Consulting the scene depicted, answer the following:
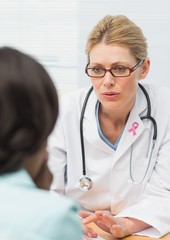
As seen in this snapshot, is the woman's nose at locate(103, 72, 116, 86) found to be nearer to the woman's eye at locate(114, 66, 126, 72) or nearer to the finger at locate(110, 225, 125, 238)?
the woman's eye at locate(114, 66, 126, 72)

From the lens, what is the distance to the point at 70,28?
2252 mm

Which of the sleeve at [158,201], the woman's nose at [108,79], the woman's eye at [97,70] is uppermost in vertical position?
the woman's eye at [97,70]

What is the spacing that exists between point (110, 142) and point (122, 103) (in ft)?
0.48

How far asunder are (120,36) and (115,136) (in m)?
0.34

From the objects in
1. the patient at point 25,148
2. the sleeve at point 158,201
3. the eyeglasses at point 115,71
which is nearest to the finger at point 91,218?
the sleeve at point 158,201

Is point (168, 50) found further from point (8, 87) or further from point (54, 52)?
point (8, 87)

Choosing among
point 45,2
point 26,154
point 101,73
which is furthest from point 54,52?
point 26,154

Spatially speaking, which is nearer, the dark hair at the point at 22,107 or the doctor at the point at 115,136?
the dark hair at the point at 22,107

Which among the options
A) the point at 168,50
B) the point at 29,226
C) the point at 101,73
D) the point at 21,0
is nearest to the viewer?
the point at 29,226

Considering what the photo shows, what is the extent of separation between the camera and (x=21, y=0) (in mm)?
2297

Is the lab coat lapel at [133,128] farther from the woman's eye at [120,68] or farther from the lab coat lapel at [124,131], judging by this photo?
the woman's eye at [120,68]

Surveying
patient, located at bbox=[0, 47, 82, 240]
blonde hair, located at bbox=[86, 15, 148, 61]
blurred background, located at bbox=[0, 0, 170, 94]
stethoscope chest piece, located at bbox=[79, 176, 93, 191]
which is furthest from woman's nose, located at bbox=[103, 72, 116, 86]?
patient, located at bbox=[0, 47, 82, 240]

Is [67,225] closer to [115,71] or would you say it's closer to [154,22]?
[115,71]

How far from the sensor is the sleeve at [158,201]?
1.44 m
